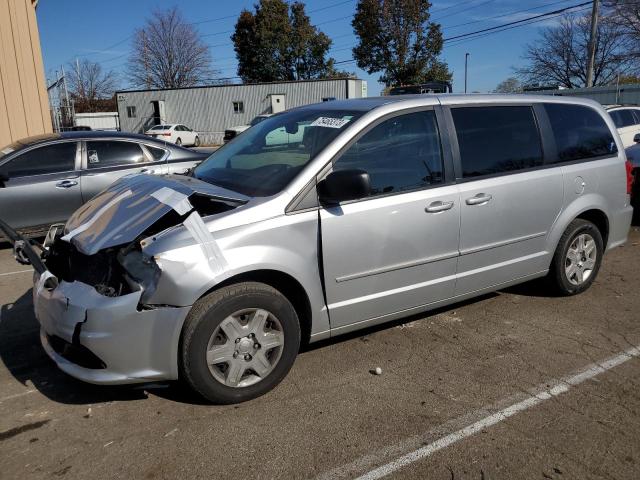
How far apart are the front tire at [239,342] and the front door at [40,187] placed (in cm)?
450

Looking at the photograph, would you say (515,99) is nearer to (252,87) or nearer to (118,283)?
(118,283)

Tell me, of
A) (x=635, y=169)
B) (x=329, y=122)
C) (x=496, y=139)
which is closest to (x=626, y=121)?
(x=635, y=169)

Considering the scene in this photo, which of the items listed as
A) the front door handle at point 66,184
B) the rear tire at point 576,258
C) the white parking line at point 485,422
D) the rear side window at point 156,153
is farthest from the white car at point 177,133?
the white parking line at point 485,422

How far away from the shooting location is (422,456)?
2678mm

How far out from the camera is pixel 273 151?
390 centimetres

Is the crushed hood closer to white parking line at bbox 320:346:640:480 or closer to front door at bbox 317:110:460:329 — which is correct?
front door at bbox 317:110:460:329

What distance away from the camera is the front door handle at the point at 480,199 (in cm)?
392

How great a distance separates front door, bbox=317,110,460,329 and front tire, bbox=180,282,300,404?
→ 0.40 meters

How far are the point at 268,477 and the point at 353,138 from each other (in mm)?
2134

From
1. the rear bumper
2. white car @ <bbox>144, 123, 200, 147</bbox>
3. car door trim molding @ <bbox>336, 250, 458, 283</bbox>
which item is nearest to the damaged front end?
car door trim molding @ <bbox>336, 250, 458, 283</bbox>

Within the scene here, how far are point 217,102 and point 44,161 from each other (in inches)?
1450

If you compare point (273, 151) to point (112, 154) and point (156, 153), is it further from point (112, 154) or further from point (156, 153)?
point (112, 154)

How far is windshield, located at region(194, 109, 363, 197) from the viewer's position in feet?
11.4

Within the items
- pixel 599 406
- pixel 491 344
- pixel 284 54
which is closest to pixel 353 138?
pixel 491 344
